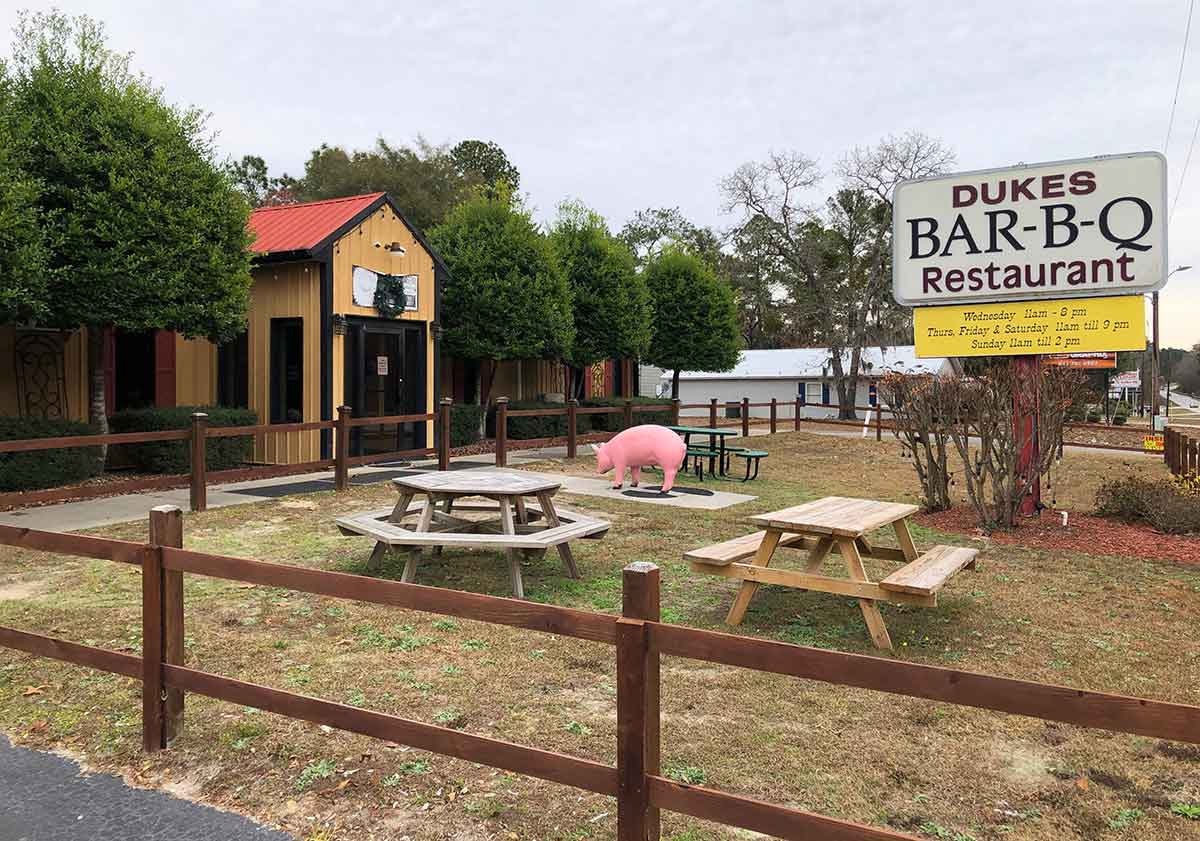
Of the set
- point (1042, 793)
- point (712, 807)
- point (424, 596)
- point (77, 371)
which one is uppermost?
point (77, 371)

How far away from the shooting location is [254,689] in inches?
130

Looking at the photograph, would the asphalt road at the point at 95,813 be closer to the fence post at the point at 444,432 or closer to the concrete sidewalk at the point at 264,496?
the concrete sidewalk at the point at 264,496

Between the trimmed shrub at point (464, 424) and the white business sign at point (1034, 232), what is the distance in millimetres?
9093

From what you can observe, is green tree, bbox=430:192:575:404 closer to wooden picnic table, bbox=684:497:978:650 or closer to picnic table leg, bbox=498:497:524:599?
picnic table leg, bbox=498:497:524:599

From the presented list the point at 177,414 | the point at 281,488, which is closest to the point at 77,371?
the point at 177,414

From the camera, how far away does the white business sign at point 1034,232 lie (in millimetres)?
9555

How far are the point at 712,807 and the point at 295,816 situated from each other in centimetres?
156

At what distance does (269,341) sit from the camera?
46.4ft

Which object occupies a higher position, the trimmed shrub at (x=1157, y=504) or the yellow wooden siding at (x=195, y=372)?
the yellow wooden siding at (x=195, y=372)

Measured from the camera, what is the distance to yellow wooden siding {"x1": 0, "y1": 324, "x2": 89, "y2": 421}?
12219 millimetres

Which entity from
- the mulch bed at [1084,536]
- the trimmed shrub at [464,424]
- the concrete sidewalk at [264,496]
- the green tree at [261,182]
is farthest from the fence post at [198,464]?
the green tree at [261,182]

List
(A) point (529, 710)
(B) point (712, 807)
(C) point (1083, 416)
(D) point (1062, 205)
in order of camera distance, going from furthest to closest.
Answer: (C) point (1083, 416), (D) point (1062, 205), (A) point (529, 710), (B) point (712, 807)

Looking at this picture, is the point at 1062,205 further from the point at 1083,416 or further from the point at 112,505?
the point at 1083,416

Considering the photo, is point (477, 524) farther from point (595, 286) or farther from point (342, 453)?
point (595, 286)
